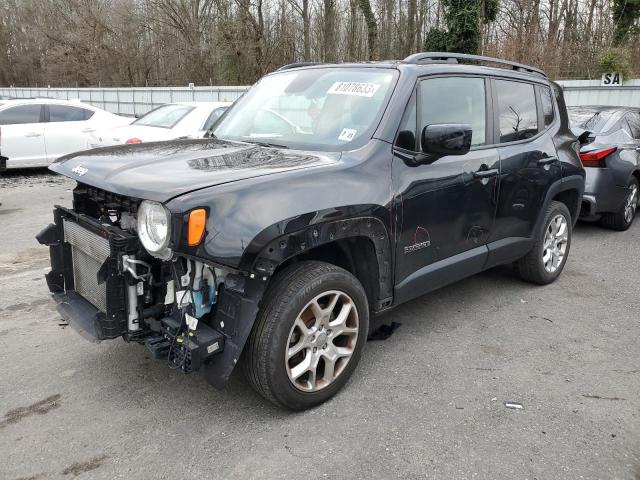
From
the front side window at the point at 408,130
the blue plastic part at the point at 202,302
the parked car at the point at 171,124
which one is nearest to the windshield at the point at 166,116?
the parked car at the point at 171,124

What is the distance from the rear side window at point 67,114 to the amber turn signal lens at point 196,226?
1035 centimetres

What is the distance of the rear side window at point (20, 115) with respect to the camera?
10906 mm

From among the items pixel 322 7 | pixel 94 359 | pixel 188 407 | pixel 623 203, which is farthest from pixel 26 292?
pixel 322 7

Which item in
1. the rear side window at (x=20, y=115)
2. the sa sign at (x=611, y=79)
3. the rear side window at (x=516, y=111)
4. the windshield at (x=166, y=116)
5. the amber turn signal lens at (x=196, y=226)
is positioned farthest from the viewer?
the sa sign at (x=611, y=79)

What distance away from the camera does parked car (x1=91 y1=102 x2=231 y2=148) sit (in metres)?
9.12

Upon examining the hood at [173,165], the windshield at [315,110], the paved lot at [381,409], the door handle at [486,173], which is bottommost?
the paved lot at [381,409]

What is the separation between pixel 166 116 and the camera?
32.1 ft

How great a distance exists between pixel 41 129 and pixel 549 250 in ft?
33.2

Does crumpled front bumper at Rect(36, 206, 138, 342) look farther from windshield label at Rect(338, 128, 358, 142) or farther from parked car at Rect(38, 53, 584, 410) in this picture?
windshield label at Rect(338, 128, 358, 142)

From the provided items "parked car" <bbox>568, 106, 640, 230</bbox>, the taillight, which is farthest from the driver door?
the taillight

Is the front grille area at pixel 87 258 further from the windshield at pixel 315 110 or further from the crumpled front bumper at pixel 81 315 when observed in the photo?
the windshield at pixel 315 110

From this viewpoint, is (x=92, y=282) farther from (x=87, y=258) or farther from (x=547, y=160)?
(x=547, y=160)

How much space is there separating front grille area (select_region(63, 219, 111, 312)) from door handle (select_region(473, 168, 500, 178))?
254 cm

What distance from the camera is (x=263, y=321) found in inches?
112
